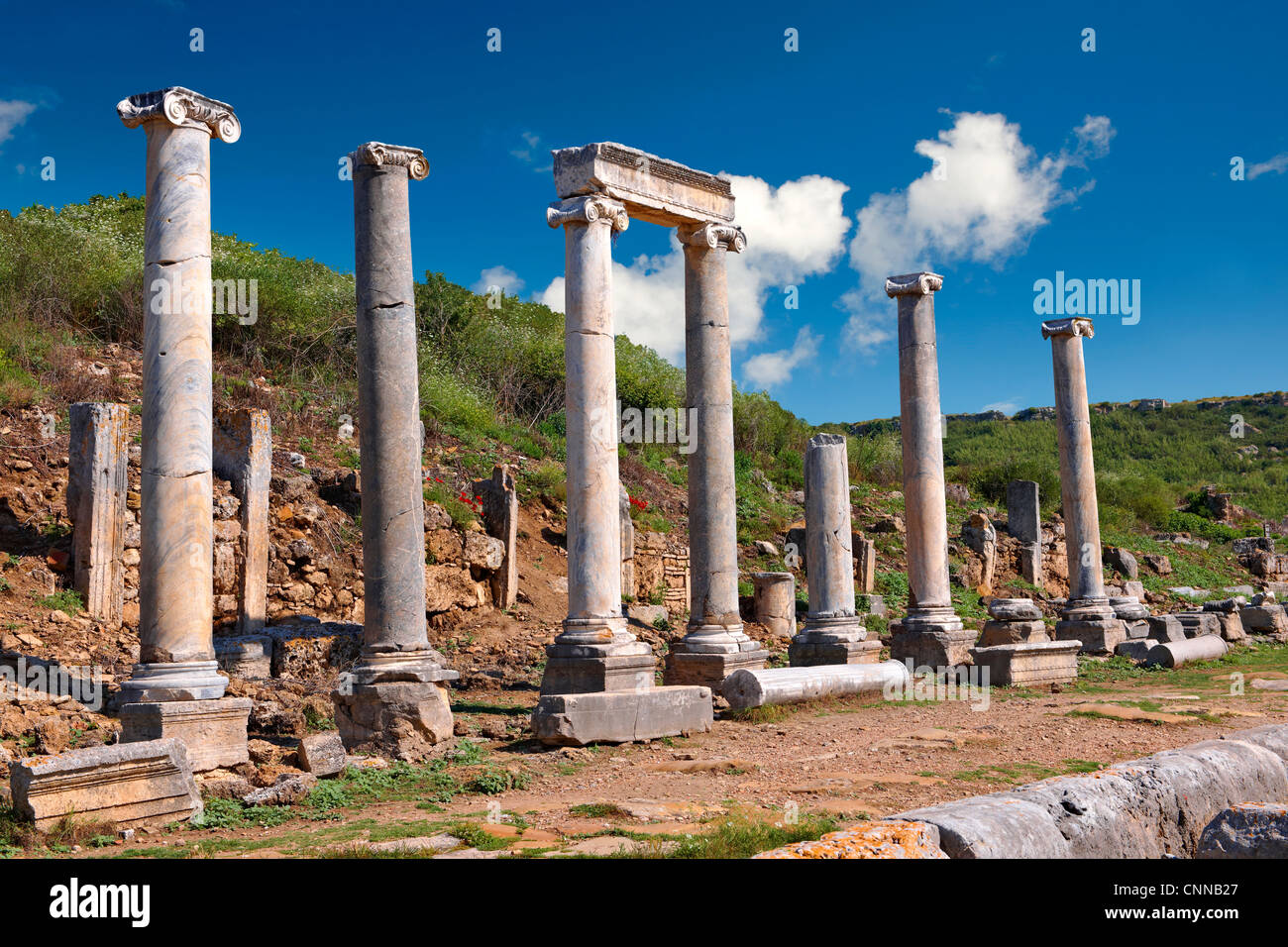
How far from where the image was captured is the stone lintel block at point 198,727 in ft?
30.8

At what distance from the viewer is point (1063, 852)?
5234mm

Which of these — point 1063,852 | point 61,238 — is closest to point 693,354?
point 1063,852

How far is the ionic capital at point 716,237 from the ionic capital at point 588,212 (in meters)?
1.90

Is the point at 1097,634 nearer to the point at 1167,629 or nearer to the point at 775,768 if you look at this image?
the point at 1167,629

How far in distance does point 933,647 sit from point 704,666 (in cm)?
450

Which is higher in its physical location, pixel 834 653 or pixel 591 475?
pixel 591 475

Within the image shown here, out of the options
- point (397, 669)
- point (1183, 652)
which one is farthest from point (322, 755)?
point (1183, 652)

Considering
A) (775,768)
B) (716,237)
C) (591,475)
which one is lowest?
(775,768)

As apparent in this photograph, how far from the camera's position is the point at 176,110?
407 inches

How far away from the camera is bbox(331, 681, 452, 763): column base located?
1087 centimetres

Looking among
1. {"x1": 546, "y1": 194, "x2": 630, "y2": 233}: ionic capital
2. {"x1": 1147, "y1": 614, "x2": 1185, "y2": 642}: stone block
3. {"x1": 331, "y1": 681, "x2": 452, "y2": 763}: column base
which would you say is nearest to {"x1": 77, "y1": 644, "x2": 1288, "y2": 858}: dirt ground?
{"x1": 331, "y1": 681, "x2": 452, "y2": 763}: column base

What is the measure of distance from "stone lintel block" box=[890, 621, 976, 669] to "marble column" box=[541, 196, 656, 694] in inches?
234

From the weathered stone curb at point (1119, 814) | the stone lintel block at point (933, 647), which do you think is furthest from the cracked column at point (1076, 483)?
the weathered stone curb at point (1119, 814)
